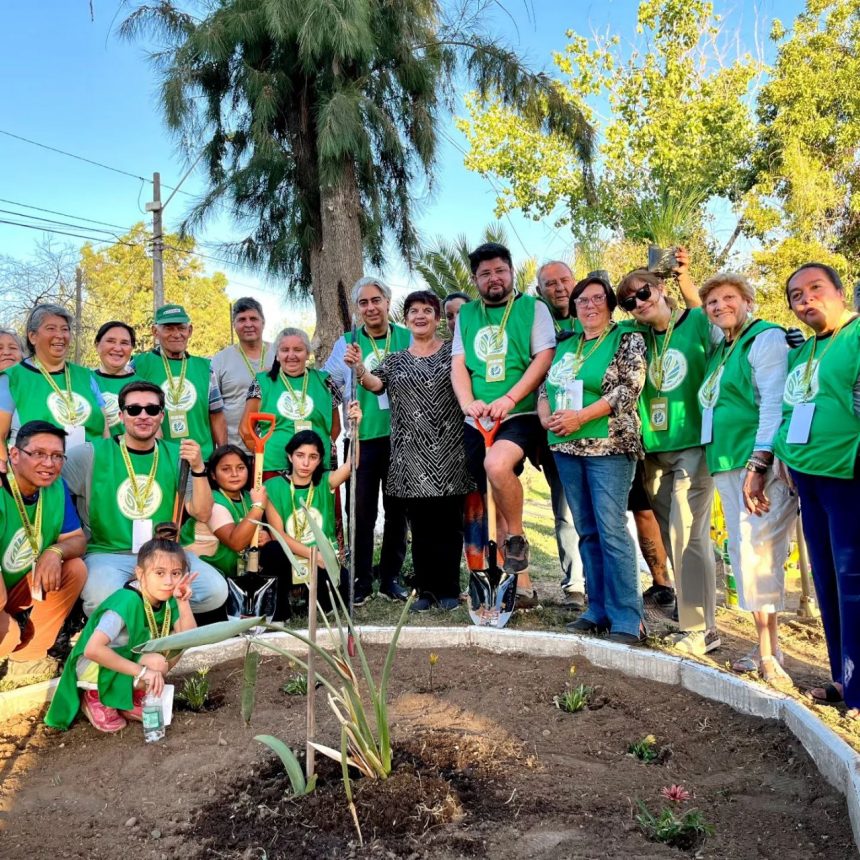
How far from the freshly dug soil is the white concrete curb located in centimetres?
7

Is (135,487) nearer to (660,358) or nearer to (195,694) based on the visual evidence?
(195,694)

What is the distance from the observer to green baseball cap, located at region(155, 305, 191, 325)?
5105mm

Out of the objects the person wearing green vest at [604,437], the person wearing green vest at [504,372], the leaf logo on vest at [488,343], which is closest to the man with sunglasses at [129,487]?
the person wearing green vest at [504,372]

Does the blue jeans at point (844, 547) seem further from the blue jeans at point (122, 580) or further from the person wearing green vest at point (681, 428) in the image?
the blue jeans at point (122, 580)

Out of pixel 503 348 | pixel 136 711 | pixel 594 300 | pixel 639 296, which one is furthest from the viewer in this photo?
pixel 503 348

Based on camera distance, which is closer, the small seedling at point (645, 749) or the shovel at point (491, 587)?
the small seedling at point (645, 749)

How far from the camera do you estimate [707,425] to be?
3.91 m

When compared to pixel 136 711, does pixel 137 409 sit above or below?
above

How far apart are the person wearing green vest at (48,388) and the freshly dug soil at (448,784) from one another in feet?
5.37

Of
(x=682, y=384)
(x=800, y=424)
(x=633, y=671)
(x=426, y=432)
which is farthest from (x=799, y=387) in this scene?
(x=426, y=432)

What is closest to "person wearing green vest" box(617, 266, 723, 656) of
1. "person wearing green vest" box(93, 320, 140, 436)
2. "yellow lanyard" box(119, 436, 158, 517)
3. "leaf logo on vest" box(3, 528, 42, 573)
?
"yellow lanyard" box(119, 436, 158, 517)

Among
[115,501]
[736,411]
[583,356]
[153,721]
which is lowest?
[153,721]

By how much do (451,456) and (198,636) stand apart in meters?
2.88

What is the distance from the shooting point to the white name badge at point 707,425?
387 centimetres
